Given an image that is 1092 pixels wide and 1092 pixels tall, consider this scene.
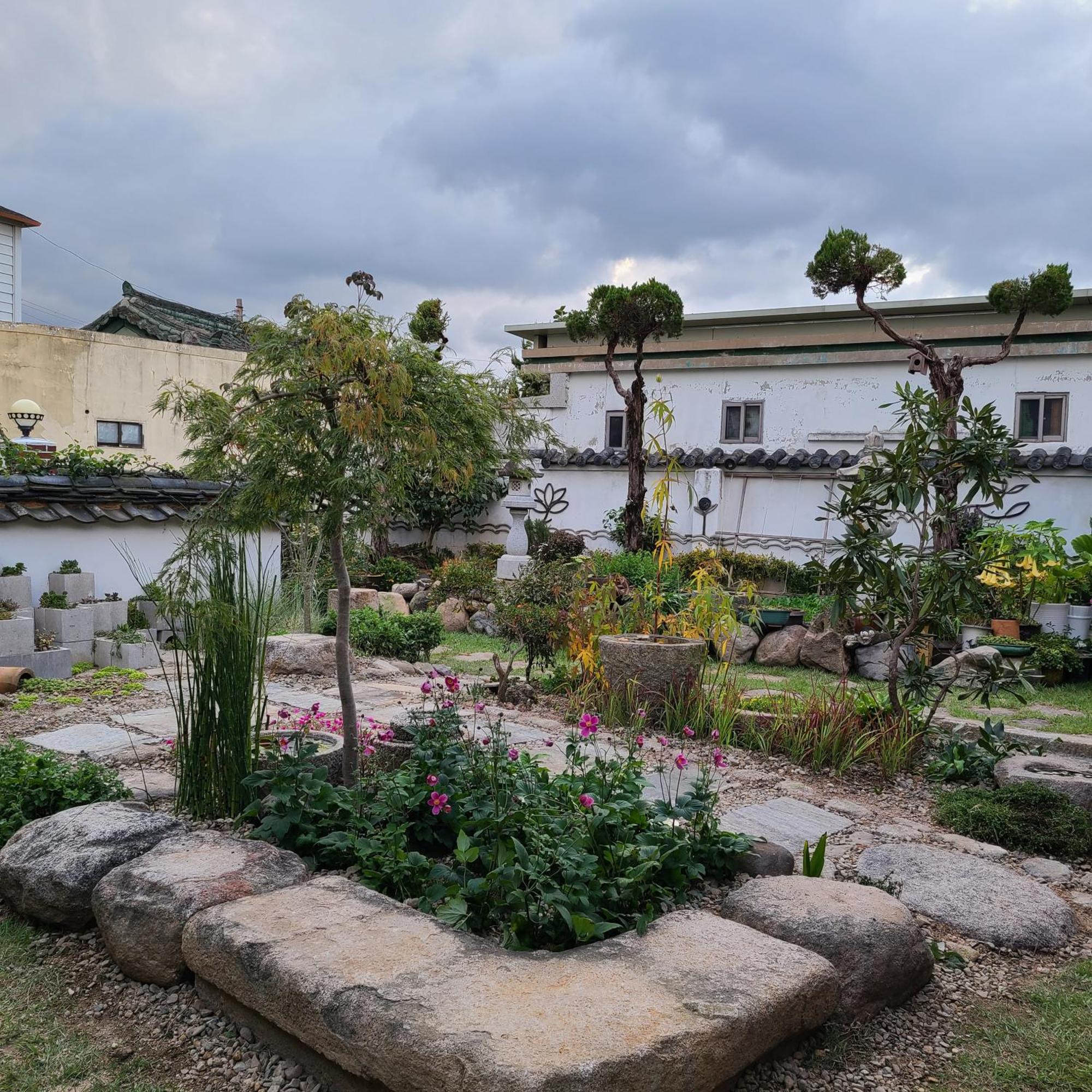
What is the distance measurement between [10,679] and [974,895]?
239 inches

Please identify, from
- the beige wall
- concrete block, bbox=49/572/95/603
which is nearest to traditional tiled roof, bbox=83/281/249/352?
the beige wall

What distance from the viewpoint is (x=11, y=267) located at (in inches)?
580

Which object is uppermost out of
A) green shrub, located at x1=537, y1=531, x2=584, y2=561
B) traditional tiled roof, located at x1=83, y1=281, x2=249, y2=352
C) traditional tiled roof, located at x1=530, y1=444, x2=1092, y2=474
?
traditional tiled roof, located at x1=83, y1=281, x2=249, y2=352

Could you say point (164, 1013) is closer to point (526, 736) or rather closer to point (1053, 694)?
point (526, 736)

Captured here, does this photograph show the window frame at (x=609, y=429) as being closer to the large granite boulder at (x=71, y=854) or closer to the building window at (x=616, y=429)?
the building window at (x=616, y=429)

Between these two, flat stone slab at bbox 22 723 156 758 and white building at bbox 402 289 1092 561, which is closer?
flat stone slab at bbox 22 723 156 758

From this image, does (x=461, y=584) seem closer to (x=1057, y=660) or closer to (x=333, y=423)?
Answer: (x=1057, y=660)

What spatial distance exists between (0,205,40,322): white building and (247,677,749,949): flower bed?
14354 mm

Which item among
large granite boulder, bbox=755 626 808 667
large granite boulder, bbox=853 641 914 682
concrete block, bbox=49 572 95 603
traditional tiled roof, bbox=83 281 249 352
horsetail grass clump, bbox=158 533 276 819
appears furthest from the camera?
traditional tiled roof, bbox=83 281 249 352

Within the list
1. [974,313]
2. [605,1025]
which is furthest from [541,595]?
[974,313]

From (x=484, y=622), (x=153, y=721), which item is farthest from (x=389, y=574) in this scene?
(x=153, y=721)

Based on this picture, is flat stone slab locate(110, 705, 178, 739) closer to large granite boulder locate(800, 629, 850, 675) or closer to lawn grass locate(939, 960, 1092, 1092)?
lawn grass locate(939, 960, 1092, 1092)

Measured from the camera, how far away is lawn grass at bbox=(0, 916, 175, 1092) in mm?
2182

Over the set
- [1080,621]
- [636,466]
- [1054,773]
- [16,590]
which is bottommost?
[1054,773]
